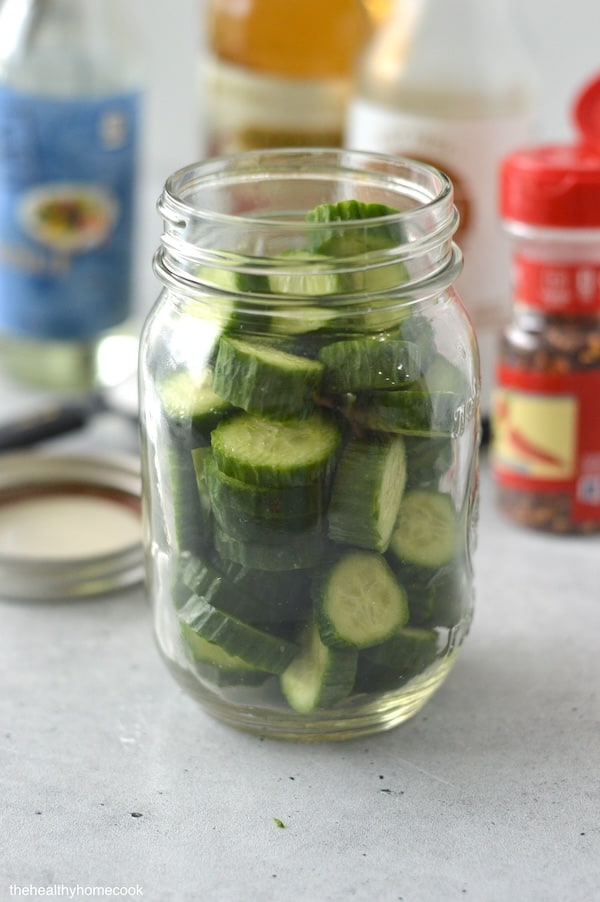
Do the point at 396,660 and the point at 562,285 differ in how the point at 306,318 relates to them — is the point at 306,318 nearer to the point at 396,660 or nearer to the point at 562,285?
the point at 396,660

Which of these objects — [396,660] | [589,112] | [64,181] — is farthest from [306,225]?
[64,181]

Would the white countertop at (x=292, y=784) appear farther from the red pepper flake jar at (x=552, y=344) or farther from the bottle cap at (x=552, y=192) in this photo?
the bottle cap at (x=552, y=192)

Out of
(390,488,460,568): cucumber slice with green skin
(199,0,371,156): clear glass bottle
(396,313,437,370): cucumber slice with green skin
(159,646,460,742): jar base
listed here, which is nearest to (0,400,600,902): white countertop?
(159,646,460,742): jar base

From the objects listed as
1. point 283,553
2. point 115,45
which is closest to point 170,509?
point 283,553

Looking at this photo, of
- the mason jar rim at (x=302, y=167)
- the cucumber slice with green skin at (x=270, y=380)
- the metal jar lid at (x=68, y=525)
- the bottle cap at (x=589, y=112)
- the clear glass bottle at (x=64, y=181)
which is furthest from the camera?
the clear glass bottle at (x=64, y=181)

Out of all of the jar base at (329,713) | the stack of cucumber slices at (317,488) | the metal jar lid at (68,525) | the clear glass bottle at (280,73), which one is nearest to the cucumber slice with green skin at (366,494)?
the stack of cucumber slices at (317,488)

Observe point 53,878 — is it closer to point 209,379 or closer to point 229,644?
point 229,644

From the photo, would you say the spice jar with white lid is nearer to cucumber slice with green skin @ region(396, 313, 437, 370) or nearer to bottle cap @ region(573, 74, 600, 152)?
bottle cap @ region(573, 74, 600, 152)
